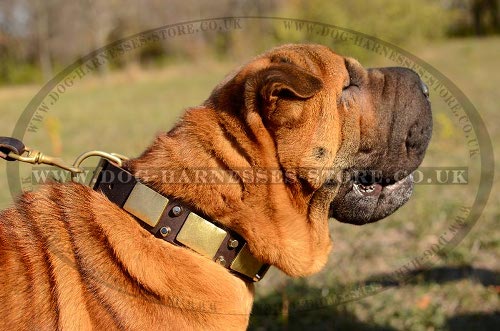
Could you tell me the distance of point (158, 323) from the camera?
97.1 inches

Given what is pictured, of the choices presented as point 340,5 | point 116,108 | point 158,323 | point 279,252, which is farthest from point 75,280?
point 340,5

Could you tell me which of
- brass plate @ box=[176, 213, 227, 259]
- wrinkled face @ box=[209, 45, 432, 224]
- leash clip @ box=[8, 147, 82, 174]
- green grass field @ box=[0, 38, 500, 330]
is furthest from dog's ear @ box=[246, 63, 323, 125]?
leash clip @ box=[8, 147, 82, 174]

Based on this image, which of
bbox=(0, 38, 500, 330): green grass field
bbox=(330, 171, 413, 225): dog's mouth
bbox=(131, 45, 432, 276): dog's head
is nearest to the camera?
bbox=(131, 45, 432, 276): dog's head

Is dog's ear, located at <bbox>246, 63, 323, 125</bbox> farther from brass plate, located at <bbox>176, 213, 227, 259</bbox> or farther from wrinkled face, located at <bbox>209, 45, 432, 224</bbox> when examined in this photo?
brass plate, located at <bbox>176, 213, 227, 259</bbox>

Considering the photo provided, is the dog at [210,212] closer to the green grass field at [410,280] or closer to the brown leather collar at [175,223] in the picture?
the brown leather collar at [175,223]

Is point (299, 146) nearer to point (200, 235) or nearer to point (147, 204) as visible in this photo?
point (200, 235)

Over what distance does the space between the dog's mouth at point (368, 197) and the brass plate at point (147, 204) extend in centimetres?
114

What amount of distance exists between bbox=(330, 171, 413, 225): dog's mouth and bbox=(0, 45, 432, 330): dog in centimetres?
6

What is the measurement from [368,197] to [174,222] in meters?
1.35

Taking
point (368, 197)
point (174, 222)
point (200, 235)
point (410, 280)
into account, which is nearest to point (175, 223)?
point (174, 222)

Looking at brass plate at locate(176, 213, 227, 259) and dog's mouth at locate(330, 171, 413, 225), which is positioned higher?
dog's mouth at locate(330, 171, 413, 225)

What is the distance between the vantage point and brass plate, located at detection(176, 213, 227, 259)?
2.58m

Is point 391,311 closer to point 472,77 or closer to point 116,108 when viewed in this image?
point 116,108

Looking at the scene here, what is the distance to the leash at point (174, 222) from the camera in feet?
8.47
